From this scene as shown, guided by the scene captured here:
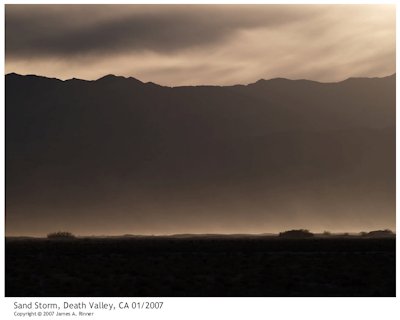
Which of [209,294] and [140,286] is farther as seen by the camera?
[140,286]

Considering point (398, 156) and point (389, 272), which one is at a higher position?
point (398, 156)

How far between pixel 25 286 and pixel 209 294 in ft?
30.0

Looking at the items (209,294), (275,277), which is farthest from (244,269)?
(209,294)

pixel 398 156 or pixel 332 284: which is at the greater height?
pixel 398 156

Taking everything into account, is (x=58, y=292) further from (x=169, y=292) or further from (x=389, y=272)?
(x=389, y=272)

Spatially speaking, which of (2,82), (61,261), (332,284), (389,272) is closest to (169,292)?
(332,284)

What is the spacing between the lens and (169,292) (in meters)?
43.6

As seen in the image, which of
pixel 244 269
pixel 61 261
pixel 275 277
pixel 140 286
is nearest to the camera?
pixel 140 286

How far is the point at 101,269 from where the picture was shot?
192 ft
